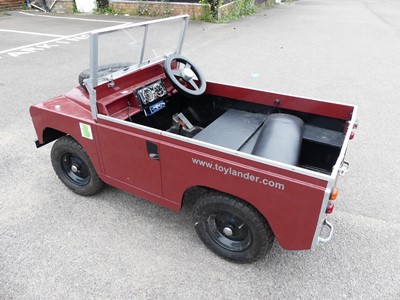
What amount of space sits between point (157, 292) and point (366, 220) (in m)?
2.10

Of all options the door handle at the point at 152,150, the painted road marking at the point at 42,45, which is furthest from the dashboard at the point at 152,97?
the painted road marking at the point at 42,45

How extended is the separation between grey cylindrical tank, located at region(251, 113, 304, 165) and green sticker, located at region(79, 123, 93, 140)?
143 cm

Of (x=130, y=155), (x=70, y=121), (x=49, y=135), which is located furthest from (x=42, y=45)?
(x=130, y=155)

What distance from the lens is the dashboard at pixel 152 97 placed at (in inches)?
120

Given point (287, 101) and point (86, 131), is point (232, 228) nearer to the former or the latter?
point (287, 101)

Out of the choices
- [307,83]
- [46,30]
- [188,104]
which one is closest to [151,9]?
[46,30]

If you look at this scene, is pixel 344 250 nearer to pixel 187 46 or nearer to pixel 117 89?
pixel 117 89

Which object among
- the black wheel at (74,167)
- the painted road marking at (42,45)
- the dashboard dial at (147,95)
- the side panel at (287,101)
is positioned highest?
the dashboard dial at (147,95)

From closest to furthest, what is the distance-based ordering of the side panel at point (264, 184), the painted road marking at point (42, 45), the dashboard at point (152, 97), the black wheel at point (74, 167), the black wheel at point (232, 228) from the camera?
the side panel at point (264, 184), the black wheel at point (232, 228), the dashboard at point (152, 97), the black wheel at point (74, 167), the painted road marking at point (42, 45)

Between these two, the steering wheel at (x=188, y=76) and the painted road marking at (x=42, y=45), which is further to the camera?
the painted road marking at (x=42, y=45)

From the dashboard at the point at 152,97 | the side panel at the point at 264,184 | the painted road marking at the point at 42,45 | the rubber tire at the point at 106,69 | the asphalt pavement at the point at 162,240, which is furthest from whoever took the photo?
the painted road marking at the point at 42,45

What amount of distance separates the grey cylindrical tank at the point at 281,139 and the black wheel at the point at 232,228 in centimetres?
45

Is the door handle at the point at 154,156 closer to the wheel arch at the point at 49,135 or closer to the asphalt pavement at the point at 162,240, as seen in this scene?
the asphalt pavement at the point at 162,240

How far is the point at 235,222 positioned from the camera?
2559 mm
